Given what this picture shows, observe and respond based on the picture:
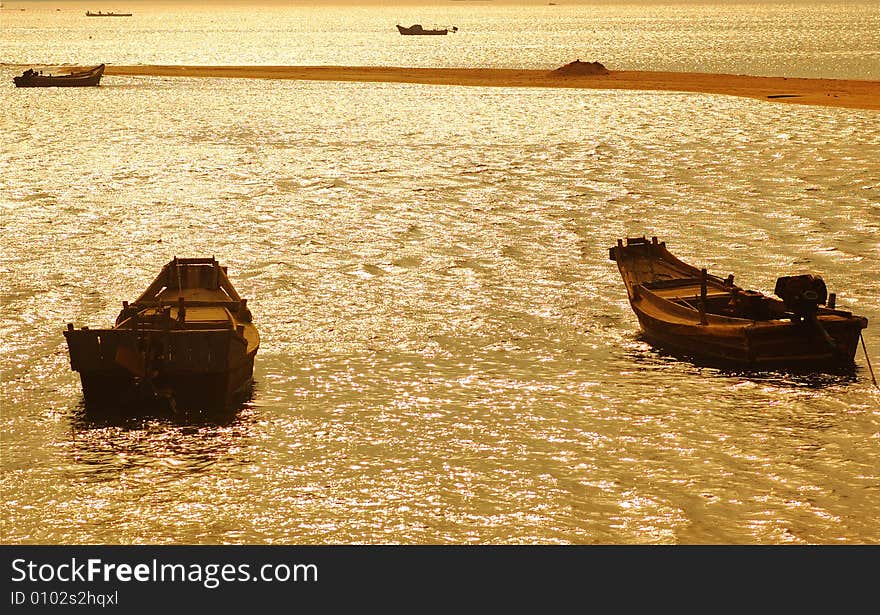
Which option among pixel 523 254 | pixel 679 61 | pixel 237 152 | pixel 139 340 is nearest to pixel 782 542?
pixel 139 340

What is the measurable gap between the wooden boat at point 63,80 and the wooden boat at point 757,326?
90.7 m

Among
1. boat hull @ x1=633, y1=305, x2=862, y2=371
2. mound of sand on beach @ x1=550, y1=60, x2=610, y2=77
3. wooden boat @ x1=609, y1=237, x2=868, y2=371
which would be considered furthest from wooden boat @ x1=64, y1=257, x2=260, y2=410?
mound of sand on beach @ x1=550, y1=60, x2=610, y2=77

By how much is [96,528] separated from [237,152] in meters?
47.2

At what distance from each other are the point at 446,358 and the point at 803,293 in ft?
24.6

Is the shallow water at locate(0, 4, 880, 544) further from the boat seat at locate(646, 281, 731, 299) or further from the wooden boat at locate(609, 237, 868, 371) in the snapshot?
the boat seat at locate(646, 281, 731, 299)

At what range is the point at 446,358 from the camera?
26812 millimetres

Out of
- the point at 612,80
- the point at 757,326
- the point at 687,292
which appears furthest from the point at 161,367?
the point at 612,80

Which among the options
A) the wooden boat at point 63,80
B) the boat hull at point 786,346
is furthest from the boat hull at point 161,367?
the wooden boat at point 63,80

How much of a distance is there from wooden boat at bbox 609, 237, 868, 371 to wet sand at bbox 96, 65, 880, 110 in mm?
56250

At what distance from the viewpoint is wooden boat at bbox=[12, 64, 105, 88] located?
10919cm

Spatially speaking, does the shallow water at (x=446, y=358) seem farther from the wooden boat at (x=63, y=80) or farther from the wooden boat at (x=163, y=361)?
the wooden boat at (x=63, y=80)

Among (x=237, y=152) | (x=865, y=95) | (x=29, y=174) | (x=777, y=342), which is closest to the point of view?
(x=777, y=342)

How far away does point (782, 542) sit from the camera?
18.4 meters
